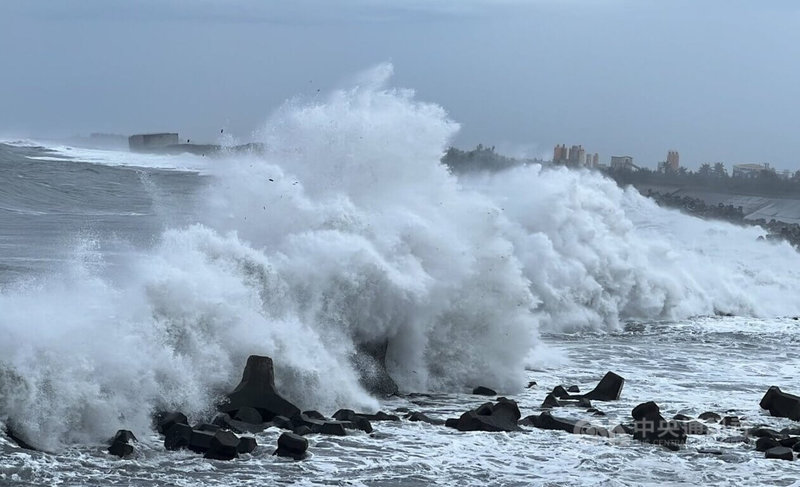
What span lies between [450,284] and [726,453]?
5.52 metres

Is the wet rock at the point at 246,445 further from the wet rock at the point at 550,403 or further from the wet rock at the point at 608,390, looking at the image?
the wet rock at the point at 608,390

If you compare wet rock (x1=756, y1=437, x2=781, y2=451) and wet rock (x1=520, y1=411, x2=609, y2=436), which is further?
wet rock (x1=520, y1=411, x2=609, y2=436)

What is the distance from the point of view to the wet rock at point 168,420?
11.1m

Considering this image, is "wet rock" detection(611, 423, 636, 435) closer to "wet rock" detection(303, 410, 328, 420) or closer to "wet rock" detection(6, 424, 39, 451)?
"wet rock" detection(303, 410, 328, 420)

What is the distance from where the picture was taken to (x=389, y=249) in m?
16.2

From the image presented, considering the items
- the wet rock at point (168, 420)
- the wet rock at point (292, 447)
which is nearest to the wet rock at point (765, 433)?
the wet rock at point (292, 447)

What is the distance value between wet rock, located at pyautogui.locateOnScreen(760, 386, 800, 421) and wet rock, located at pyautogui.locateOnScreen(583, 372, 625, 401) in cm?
169

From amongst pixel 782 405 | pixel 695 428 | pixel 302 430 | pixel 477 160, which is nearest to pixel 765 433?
pixel 695 428

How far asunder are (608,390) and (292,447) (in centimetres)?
511

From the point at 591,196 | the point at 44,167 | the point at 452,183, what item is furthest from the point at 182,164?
the point at 452,183

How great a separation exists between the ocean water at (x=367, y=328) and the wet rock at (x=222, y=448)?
154 mm

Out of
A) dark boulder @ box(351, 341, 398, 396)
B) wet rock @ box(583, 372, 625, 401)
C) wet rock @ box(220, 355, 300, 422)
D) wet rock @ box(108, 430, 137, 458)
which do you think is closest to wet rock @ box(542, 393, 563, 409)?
wet rock @ box(583, 372, 625, 401)

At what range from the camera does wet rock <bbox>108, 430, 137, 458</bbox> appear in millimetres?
10305

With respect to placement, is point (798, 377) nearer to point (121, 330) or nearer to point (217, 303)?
point (217, 303)
